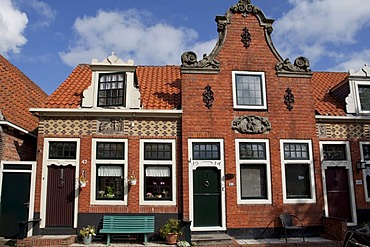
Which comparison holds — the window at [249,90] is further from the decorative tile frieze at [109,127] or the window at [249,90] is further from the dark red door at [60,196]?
the dark red door at [60,196]

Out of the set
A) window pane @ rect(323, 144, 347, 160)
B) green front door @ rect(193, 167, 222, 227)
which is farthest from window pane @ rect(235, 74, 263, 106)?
window pane @ rect(323, 144, 347, 160)

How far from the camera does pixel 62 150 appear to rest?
12070mm

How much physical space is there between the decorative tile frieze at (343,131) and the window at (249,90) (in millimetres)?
2500

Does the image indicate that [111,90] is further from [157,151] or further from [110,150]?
[157,151]

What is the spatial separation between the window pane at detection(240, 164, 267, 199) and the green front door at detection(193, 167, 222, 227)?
3.15 ft

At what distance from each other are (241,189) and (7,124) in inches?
344

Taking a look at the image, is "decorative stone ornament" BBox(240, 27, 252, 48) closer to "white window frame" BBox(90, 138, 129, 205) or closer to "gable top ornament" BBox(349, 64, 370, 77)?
"gable top ornament" BBox(349, 64, 370, 77)

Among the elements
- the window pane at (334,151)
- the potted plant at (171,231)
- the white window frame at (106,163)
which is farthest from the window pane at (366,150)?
the white window frame at (106,163)

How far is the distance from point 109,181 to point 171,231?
289 centimetres


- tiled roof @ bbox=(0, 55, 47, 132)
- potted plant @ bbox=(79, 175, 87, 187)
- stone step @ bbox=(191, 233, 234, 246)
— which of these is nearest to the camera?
stone step @ bbox=(191, 233, 234, 246)

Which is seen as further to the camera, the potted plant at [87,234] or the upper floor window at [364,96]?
the upper floor window at [364,96]

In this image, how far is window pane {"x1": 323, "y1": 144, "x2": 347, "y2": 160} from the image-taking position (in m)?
12.9

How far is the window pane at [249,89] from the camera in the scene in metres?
12.7

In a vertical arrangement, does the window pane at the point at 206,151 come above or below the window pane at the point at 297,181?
above
